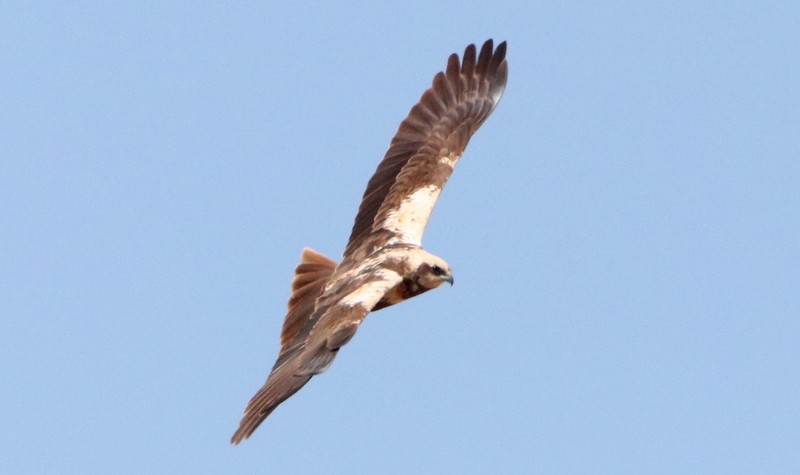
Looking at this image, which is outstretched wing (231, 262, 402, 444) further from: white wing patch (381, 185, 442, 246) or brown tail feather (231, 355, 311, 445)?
white wing patch (381, 185, 442, 246)

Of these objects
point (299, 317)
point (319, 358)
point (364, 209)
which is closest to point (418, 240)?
point (364, 209)

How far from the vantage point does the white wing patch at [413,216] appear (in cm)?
1462

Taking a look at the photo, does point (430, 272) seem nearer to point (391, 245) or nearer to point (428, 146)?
point (391, 245)

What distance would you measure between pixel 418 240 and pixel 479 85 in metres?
2.42

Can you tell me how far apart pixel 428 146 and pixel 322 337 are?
12.7ft

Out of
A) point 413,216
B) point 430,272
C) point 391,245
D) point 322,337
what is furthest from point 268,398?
point 413,216

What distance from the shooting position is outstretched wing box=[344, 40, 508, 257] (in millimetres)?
14859

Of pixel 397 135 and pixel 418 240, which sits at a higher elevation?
pixel 397 135

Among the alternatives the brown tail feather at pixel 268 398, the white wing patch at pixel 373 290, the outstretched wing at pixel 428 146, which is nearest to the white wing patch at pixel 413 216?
the outstretched wing at pixel 428 146

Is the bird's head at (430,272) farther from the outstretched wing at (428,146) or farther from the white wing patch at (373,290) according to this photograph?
the outstretched wing at (428,146)

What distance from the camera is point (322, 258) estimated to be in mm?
14586

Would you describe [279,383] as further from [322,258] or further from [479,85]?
[479,85]

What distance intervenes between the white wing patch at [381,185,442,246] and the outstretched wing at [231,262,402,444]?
2.49 feet

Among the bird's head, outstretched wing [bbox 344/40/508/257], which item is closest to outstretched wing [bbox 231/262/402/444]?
the bird's head
